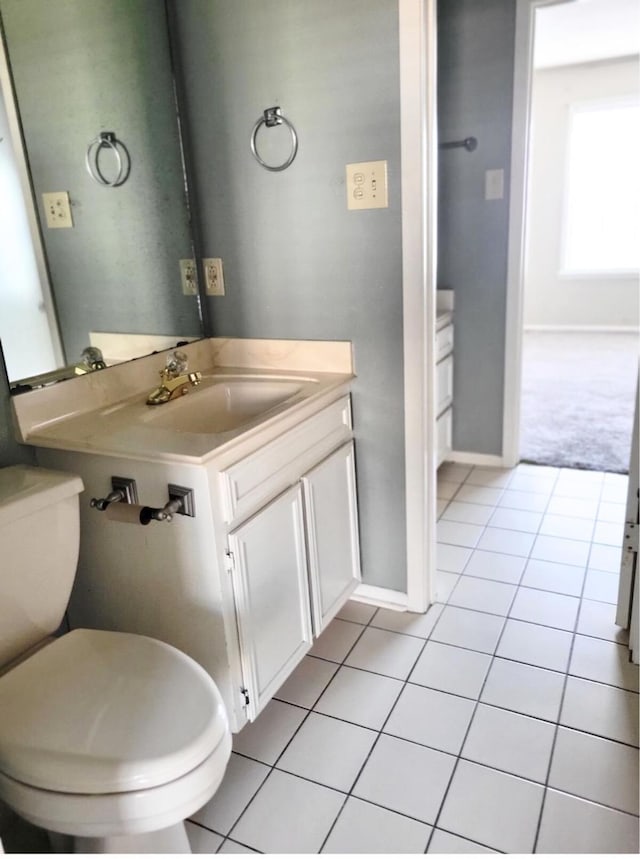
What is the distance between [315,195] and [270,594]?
114 centimetres

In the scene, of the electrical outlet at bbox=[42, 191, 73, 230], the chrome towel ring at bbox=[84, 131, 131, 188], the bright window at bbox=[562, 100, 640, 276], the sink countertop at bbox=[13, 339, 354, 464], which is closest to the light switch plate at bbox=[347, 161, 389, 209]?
the sink countertop at bbox=[13, 339, 354, 464]

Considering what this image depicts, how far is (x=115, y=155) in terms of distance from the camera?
185 cm

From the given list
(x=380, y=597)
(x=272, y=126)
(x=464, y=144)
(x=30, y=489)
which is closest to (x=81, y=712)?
(x=30, y=489)

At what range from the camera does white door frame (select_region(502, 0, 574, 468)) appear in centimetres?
273

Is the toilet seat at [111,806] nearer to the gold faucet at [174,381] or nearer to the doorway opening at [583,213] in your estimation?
the gold faucet at [174,381]

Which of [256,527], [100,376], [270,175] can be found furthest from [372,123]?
[256,527]

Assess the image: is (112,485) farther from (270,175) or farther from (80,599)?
(270,175)

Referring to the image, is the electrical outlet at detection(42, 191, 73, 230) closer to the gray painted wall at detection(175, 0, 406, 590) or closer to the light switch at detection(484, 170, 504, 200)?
the gray painted wall at detection(175, 0, 406, 590)

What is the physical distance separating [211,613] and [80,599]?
1.47ft

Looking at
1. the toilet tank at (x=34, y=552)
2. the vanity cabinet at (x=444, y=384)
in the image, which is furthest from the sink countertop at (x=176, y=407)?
the vanity cabinet at (x=444, y=384)

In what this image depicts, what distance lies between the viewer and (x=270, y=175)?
189cm

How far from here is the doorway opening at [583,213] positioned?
4.95 metres

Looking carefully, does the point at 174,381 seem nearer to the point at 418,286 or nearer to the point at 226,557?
the point at 226,557

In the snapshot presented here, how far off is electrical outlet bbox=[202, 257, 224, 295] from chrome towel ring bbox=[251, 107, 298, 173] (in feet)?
1.15
